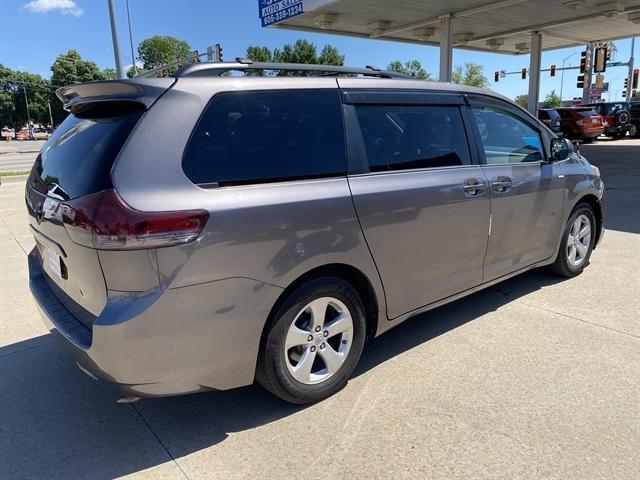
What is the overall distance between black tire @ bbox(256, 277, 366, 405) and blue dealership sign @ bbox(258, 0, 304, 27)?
16.1 m

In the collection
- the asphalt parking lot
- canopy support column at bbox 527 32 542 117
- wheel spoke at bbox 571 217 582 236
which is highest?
canopy support column at bbox 527 32 542 117

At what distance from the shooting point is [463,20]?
65.8ft

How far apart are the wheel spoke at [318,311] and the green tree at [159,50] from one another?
85.3 metres

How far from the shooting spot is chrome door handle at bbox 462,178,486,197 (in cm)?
353

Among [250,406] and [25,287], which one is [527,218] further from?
[25,287]

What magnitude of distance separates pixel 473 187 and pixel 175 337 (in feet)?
7.72

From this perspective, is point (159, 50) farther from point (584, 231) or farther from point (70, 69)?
point (584, 231)

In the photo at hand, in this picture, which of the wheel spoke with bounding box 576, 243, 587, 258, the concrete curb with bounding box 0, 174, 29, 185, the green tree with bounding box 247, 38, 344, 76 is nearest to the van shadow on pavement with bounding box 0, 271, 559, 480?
the wheel spoke with bounding box 576, 243, 587, 258

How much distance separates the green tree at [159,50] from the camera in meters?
80.5

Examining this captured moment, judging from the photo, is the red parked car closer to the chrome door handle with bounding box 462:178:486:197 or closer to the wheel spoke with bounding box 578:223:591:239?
the wheel spoke with bounding box 578:223:591:239

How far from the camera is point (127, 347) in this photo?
7.30 ft

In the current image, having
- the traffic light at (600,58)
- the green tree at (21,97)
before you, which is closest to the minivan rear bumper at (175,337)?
the traffic light at (600,58)

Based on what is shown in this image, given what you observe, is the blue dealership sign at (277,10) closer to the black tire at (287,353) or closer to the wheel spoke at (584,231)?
the wheel spoke at (584,231)

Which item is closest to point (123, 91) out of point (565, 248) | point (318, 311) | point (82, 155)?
point (82, 155)
